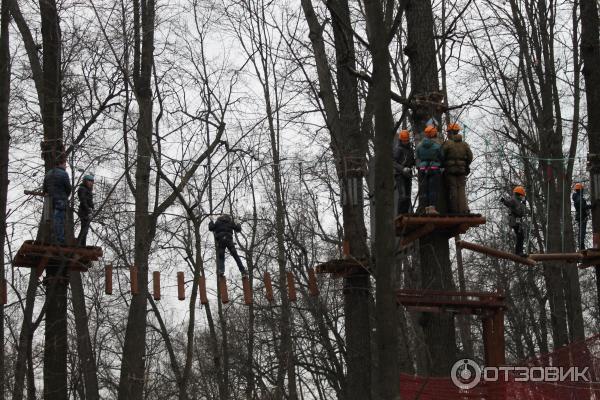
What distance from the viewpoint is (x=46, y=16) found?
46.2ft

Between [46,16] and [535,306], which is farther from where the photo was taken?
[535,306]

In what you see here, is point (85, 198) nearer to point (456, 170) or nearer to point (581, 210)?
point (456, 170)

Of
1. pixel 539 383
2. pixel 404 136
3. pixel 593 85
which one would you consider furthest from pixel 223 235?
pixel 593 85

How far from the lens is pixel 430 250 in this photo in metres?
11.8

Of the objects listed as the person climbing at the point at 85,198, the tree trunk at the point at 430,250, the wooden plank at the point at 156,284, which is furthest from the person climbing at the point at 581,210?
the person climbing at the point at 85,198

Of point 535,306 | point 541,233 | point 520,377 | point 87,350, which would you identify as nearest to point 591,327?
point 535,306

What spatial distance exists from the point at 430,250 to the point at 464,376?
1827mm

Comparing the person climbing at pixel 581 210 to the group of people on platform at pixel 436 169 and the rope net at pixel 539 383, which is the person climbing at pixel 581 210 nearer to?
the group of people on platform at pixel 436 169

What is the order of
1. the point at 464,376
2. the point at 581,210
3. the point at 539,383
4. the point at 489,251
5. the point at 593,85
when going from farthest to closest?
the point at 581,210, the point at 593,85, the point at 489,251, the point at 464,376, the point at 539,383

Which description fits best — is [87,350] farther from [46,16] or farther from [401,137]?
[401,137]

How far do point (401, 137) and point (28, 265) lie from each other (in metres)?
5.59

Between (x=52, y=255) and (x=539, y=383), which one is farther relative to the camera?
(x=52, y=255)

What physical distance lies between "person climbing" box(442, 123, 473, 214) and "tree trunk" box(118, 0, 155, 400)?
4.58m

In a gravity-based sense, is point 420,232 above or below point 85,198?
below
